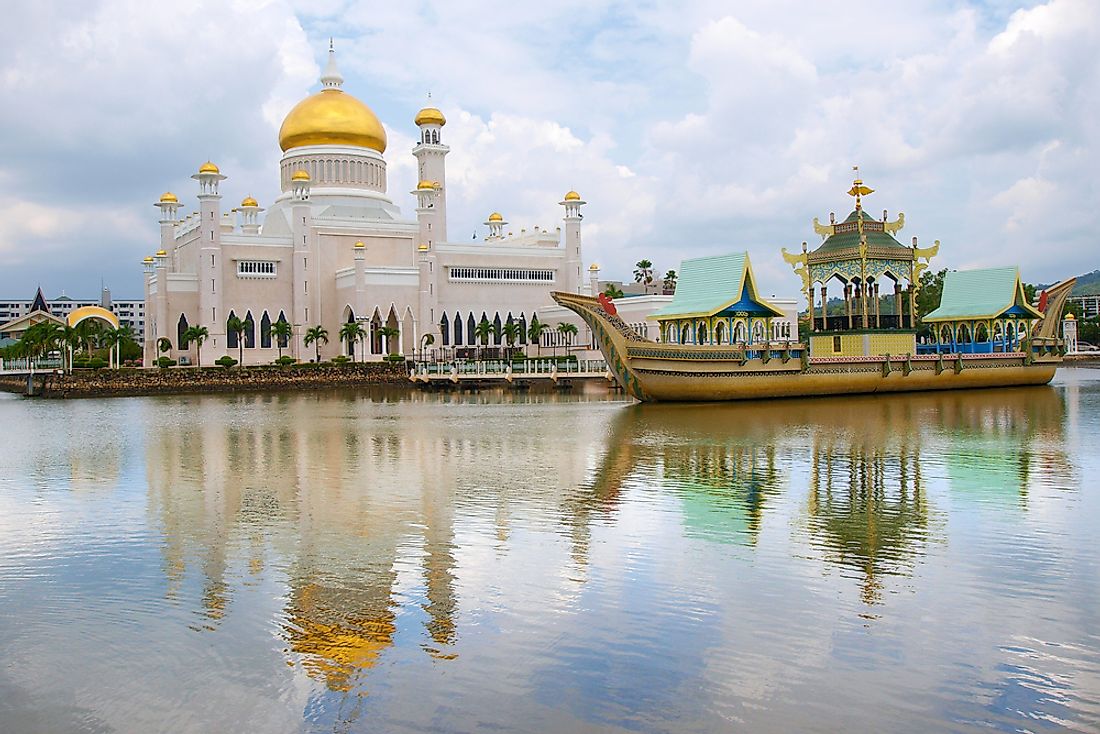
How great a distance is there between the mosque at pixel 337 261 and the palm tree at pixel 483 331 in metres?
0.87

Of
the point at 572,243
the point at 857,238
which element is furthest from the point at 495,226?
the point at 857,238

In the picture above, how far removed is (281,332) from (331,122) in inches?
Result: 546

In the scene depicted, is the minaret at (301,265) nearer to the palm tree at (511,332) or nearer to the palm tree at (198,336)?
the palm tree at (198,336)

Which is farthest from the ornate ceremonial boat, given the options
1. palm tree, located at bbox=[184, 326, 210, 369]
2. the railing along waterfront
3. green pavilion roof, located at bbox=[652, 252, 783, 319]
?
palm tree, located at bbox=[184, 326, 210, 369]

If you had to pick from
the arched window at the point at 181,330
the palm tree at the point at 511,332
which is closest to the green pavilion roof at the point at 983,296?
the palm tree at the point at 511,332

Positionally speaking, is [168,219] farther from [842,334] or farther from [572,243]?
[842,334]

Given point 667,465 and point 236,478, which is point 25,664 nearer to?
point 236,478

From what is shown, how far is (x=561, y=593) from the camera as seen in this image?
9055 mm

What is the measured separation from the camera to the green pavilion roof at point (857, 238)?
38.3 m

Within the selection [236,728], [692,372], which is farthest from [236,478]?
[692,372]

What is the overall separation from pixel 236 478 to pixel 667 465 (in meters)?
6.74

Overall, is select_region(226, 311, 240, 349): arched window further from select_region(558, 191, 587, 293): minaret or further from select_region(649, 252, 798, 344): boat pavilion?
select_region(649, 252, 798, 344): boat pavilion

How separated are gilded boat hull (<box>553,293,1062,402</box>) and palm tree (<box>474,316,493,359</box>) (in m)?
26.8

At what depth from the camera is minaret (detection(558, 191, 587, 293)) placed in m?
66.9
